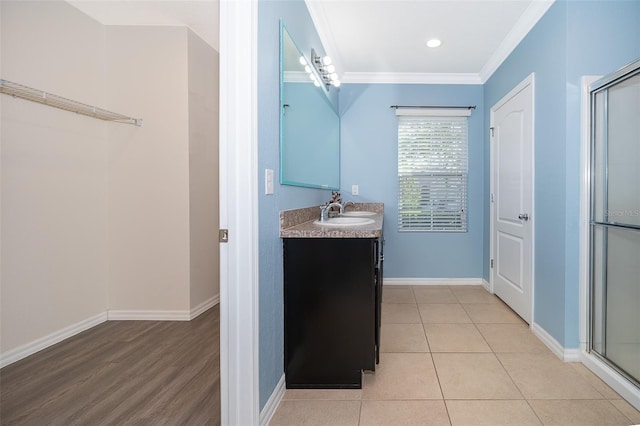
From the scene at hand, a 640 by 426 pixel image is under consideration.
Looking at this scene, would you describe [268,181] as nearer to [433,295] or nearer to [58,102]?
[58,102]

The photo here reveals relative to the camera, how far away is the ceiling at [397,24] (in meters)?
2.53

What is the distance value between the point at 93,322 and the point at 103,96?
76.5 inches

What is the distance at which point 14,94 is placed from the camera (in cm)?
205

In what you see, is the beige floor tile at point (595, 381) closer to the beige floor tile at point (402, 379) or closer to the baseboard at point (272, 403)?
the beige floor tile at point (402, 379)

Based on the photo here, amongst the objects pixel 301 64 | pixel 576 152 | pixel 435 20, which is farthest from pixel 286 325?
pixel 435 20

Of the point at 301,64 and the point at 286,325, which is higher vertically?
the point at 301,64

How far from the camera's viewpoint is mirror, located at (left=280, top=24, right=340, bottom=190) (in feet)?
6.17

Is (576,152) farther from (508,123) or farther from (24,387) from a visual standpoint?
(24,387)

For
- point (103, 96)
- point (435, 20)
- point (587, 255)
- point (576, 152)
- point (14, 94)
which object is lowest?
point (587, 255)

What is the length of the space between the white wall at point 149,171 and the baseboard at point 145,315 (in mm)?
43

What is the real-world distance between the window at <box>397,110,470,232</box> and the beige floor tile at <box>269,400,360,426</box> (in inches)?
Answer: 102

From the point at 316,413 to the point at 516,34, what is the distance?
332 cm

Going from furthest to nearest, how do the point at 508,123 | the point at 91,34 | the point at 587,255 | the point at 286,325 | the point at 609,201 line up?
the point at 508,123 < the point at 91,34 < the point at 587,255 < the point at 609,201 < the point at 286,325

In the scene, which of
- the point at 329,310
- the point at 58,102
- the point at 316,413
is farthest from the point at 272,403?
the point at 58,102
